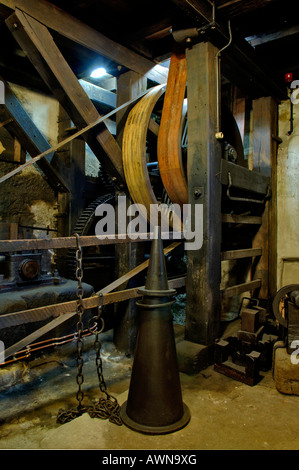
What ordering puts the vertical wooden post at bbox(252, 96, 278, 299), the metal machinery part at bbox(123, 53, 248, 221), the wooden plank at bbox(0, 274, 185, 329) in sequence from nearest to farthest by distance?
the wooden plank at bbox(0, 274, 185, 329) < the metal machinery part at bbox(123, 53, 248, 221) < the vertical wooden post at bbox(252, 96, 278, 299)

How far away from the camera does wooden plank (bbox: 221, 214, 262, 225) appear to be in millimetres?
3513

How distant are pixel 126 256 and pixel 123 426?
2.09 m

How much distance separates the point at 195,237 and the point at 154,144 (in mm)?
2283

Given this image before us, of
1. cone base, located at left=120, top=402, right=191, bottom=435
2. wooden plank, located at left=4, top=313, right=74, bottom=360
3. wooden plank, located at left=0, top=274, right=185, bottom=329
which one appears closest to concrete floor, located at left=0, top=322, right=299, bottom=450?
cone base, located at left=120, top=402, right=191, bottom=435

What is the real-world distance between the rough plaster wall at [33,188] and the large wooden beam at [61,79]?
165 centimetres

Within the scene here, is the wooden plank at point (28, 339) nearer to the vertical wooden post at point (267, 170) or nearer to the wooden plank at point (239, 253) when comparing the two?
the wooden plank at point (239, 253)

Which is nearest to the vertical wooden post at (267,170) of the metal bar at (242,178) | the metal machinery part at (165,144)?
the metal bar at (242,178)

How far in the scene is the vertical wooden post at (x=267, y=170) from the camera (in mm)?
4434

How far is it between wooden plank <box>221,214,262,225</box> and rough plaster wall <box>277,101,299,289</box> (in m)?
0.48

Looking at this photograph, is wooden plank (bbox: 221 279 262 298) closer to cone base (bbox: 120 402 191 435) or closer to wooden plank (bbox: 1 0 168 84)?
cone base (bbox: 120 402 191 435)

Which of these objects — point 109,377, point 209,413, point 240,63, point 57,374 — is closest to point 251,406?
point 209,413

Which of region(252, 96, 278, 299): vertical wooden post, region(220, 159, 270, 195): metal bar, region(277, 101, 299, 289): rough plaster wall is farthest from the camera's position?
region(277, 101, 299, 289): rough plaster wall

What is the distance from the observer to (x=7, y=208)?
4.46m

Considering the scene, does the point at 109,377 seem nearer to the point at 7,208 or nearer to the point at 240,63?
the point at 7,208
